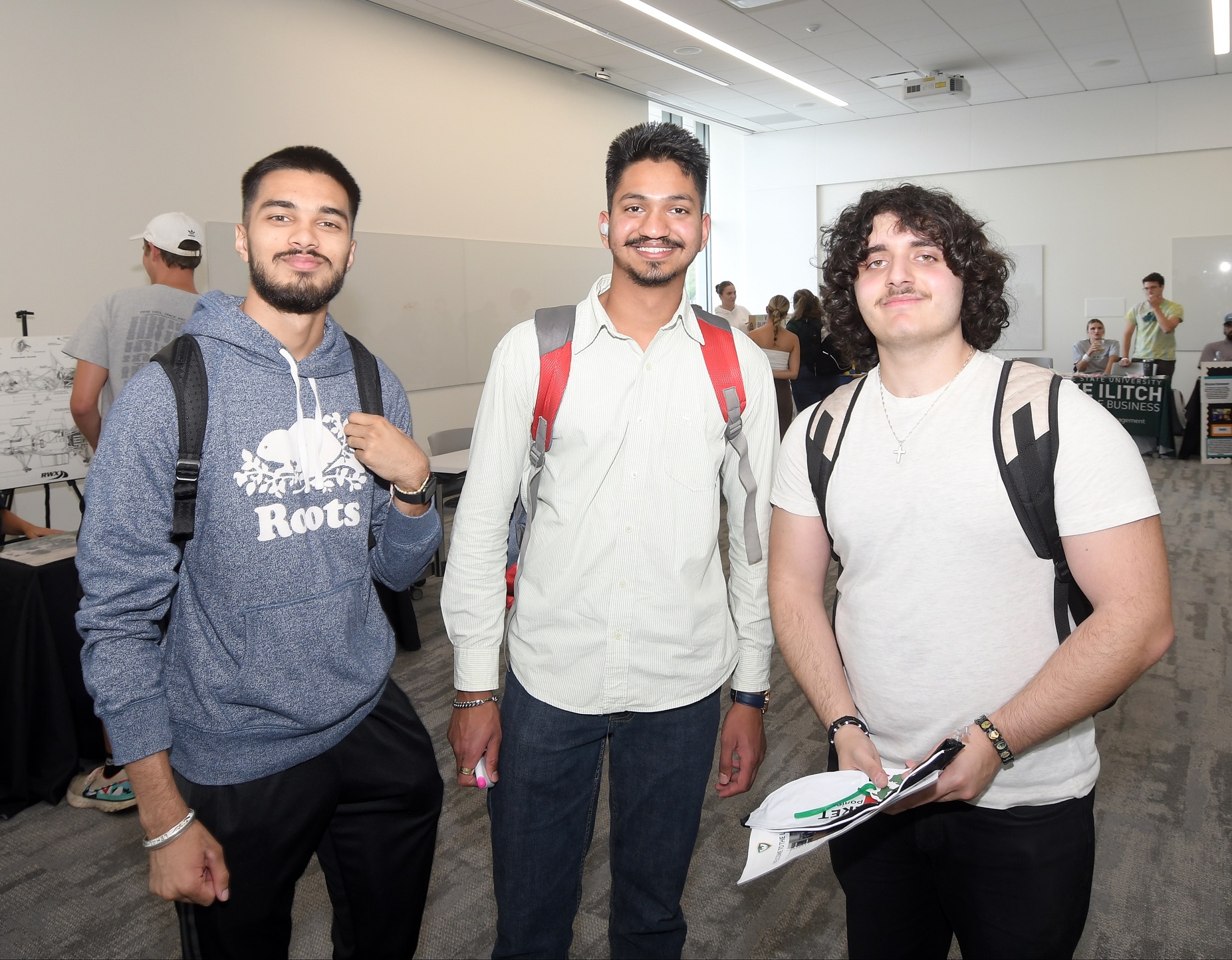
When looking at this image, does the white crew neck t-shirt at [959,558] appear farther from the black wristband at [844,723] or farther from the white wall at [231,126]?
the white wall at [231,126]

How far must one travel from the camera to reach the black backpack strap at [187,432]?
1.33 metres

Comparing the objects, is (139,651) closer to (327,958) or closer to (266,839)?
(266,839)

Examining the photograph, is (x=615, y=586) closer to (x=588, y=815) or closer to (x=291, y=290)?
(x=588, y=815)

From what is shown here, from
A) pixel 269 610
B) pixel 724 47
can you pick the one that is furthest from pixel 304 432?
pixel 724 47

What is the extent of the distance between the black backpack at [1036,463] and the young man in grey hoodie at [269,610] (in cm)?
95

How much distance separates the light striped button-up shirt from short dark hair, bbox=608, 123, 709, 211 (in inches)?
10.8

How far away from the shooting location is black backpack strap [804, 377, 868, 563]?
142 centimetres

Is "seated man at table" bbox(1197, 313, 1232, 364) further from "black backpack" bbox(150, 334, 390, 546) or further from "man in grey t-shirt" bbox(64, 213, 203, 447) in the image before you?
"black backpack" bbox(150, 334, 390, 546)

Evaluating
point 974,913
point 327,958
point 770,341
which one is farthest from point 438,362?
point 974,913

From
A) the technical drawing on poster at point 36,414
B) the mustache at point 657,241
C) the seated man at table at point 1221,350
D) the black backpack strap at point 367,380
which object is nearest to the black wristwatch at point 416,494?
the black backpack strap at point 367,380

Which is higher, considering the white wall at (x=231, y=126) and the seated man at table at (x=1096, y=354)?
the white wall at (x=231, y=126)

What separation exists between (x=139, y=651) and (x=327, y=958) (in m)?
1.34

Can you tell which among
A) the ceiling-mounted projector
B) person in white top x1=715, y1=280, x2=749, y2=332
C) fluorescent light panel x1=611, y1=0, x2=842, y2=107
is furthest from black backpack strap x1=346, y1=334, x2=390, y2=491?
the ceiling-mounted projector

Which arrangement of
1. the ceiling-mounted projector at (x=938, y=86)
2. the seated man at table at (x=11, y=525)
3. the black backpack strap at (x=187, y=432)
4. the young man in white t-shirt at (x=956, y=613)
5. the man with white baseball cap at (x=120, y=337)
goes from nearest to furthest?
the young man in white t-shirt at (x=956, y=613), the black backpack strap at (x=187, y=432), the man with white baseball cap at (x=120, y=337), the seated man at table at (x=11, y=525), the ceiling-mounted projector at (x=938, y=86)
